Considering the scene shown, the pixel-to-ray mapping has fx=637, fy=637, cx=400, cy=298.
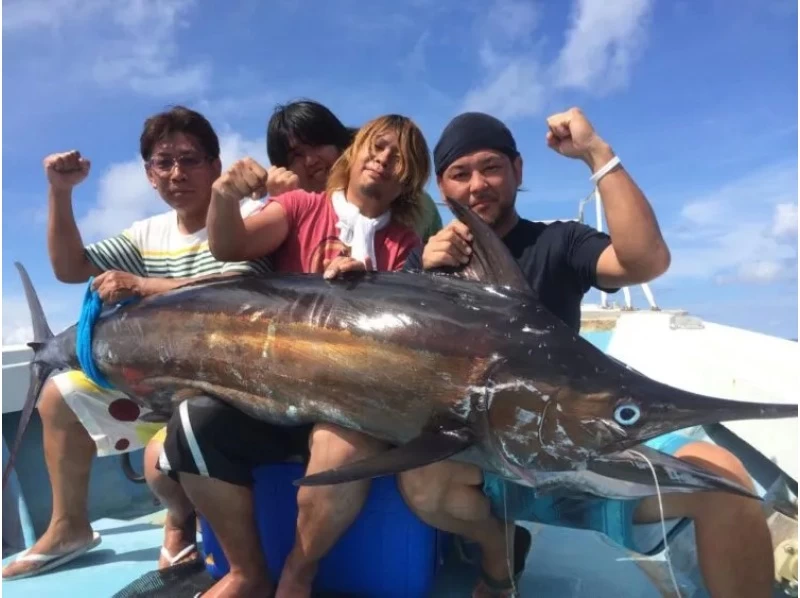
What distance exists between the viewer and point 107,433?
2.79 m

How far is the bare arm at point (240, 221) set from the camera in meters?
2.17

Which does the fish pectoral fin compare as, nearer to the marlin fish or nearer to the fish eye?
the marlin fish

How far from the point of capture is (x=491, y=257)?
6.32 ft

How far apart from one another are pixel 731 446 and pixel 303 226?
2.29 meters

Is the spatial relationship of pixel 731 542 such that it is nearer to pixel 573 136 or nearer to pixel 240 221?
pixel 573 136

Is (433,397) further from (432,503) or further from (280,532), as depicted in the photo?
(280,532)

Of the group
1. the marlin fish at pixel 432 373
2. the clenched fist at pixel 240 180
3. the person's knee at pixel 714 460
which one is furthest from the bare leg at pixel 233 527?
the person's knee at pixel 714 460

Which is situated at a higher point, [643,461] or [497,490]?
[643,461]

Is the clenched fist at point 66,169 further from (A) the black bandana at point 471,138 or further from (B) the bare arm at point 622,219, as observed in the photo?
(B) the bare arm at point 622,219

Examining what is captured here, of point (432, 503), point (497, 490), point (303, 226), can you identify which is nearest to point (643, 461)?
point (497, 490)

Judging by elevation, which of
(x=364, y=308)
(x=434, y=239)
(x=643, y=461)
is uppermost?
(x=434, y=239)

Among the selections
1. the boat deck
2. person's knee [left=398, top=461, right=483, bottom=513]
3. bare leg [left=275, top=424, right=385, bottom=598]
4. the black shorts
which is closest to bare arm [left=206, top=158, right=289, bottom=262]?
the black shorts

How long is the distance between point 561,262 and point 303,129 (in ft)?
5.74

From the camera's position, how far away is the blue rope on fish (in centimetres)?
246
